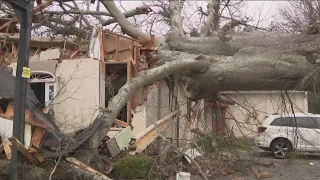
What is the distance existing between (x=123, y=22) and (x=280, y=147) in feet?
24.0

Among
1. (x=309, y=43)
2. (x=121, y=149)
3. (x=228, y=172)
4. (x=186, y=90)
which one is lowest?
(x=228, y=172)

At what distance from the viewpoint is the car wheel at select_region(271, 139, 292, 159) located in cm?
1384

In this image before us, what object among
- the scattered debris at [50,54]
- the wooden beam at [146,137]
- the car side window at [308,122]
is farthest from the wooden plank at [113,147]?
the car side window at [308,122]

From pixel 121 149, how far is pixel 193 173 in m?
1.65

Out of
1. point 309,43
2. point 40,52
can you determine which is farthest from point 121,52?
point 309,43

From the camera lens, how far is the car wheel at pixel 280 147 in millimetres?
13844

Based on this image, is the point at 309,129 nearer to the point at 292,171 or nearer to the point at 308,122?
the point at 308,122

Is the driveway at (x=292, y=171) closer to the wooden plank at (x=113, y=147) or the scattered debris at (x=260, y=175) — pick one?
the scattered debris at (x=260, y=175)

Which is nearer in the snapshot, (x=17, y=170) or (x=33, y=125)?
(x=17, y=170)

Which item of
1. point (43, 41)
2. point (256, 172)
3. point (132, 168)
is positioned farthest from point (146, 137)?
point (43, 41)

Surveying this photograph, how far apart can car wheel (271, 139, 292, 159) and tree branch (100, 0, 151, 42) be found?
→ 6.59m

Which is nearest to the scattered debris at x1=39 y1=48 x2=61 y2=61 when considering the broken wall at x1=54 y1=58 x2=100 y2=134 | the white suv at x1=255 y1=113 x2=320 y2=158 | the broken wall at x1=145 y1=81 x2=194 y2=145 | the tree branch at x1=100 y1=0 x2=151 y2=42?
the broken wall at x1=54 y1=58 x2=100 y2=134

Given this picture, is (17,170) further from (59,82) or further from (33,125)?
(59,82)

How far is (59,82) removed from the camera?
11.6m
